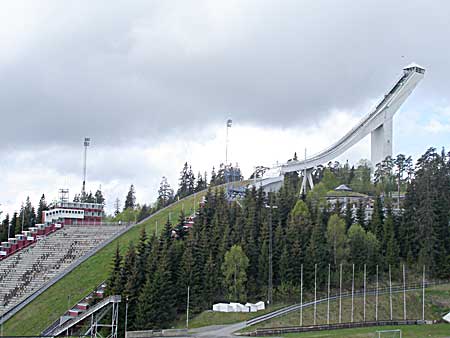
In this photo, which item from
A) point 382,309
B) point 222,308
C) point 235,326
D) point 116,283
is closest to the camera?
point 235,326

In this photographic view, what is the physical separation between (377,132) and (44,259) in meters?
59.1

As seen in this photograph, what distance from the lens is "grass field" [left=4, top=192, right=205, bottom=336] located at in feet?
195

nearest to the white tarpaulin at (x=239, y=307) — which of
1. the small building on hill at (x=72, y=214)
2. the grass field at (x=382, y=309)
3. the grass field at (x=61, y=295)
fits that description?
the grass field at (x=382, y=309)

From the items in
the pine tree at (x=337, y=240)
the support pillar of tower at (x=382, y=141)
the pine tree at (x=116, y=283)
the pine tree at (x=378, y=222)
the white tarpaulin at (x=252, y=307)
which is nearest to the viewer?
the pine tree at (x=116, y=283)

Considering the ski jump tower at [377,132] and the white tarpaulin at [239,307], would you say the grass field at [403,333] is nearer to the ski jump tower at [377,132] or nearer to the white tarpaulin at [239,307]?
the white tarpaulin at [239,307]

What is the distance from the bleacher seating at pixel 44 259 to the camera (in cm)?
6931

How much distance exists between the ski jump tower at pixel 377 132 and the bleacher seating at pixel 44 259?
31.5 m

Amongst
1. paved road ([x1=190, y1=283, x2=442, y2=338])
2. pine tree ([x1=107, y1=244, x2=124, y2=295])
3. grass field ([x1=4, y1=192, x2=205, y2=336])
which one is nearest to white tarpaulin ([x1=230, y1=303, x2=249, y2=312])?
paved road ([x1=190, y1=283, x2=442, y2=338])

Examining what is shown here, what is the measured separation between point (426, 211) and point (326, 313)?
2238 centimetres

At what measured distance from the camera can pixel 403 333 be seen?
Result: 53.1 metres

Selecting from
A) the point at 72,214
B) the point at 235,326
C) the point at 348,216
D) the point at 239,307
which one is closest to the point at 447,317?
the point at 239,307

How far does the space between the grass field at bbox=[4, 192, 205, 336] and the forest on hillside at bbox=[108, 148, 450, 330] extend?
20.0 ft

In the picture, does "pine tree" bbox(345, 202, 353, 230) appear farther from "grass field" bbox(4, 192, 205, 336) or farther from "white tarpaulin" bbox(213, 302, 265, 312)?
Answer: "grass field" bbox(4, 192, 205, 336)

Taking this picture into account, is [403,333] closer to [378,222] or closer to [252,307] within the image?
[252,307]
